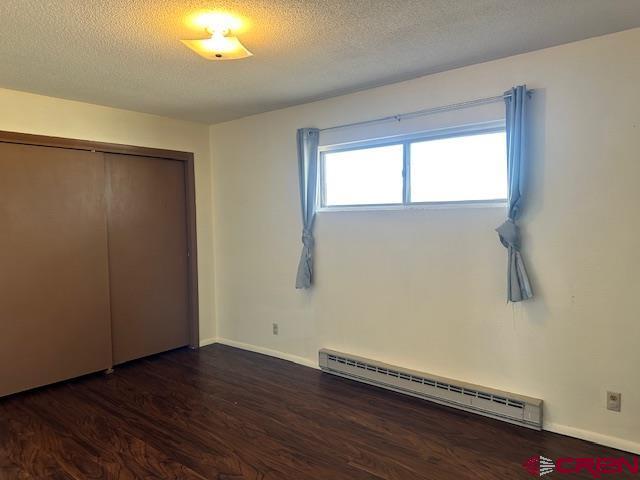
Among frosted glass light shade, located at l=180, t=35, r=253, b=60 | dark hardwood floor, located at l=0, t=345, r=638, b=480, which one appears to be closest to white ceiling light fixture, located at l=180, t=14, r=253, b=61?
frosted glass light shade, located at l=180, t=35, r=253, b=60

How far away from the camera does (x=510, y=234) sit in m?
2.77

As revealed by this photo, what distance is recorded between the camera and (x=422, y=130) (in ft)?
10.6

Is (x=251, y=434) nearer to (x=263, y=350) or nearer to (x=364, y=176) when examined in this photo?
(x=263, y=350)

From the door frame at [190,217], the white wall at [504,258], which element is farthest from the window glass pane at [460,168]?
the door frame at [190,217]

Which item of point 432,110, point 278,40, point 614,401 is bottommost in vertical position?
point 614,401

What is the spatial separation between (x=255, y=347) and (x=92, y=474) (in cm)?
217

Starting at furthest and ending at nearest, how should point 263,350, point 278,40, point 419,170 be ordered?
point 263,350, point 419,170, point 278,40

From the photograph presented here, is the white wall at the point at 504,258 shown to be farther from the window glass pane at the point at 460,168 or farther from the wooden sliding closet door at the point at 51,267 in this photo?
the wooden sliding closet door at the point at 51,267

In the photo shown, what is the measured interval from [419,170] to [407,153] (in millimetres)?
164

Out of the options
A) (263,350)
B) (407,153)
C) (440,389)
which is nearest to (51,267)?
(263,350)

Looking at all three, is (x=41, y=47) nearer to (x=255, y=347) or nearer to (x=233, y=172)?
(x=233, y=172)

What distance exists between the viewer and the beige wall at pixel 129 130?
11.1ft

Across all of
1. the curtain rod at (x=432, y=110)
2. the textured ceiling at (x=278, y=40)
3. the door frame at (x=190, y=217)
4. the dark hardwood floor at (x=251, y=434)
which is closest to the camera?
the textured ceiling at (x=278, y=40)

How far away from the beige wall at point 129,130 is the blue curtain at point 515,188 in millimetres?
3059
